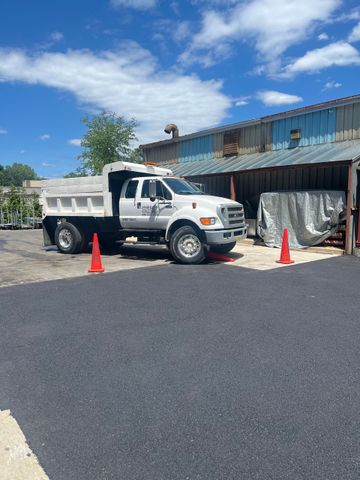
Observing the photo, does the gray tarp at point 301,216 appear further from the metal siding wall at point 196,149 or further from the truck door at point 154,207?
the metal siding wall at point 196,149

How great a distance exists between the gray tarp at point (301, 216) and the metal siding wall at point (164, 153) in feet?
31.2

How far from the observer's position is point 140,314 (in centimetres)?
547

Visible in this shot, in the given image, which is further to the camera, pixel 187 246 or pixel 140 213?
pixel 140 213

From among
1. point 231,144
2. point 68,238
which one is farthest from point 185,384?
point 231,144

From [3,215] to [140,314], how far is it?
22831mm

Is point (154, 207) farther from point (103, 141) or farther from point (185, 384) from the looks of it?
point (103, 141)

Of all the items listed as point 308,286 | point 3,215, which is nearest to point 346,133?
point 308,286

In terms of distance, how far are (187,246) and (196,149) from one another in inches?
482

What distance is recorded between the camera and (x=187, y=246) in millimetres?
9859

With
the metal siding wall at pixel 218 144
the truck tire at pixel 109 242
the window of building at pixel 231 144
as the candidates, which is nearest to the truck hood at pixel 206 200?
the truck tire at pixel 109 242

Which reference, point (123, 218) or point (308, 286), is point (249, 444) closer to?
point (308, 286)

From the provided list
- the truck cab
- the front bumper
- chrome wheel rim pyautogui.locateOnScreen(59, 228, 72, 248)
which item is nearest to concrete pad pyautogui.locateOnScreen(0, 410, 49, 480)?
the front bumper

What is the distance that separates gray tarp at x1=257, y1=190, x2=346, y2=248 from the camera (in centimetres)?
1238

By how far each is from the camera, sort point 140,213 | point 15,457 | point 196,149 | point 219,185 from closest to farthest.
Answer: point 15,457
point 140,213
point 219,185
point 196,149
